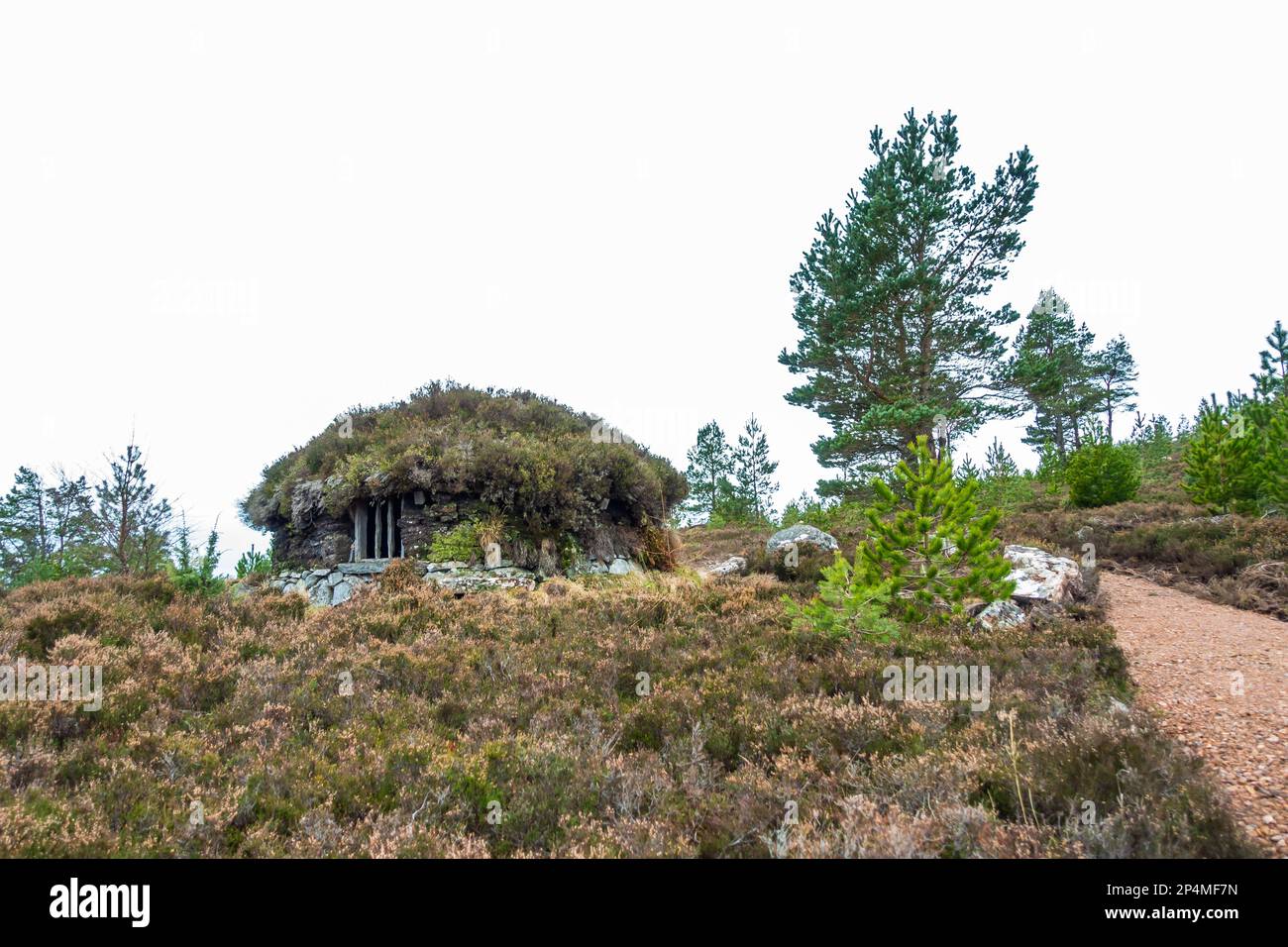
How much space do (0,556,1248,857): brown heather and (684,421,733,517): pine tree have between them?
2808 cm

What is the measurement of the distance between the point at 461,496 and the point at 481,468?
3.31ft

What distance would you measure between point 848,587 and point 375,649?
6715mm

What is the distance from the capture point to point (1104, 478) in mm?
18172

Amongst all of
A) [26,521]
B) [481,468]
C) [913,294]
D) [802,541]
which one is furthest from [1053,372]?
[26,521]

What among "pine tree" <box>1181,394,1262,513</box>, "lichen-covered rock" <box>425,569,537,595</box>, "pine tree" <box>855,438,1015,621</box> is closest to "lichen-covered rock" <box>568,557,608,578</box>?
"lichen-covered rock" <box>425,569,537,595</box>

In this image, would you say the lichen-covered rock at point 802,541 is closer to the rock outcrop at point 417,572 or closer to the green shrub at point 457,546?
the rock outcrop at point 417,572

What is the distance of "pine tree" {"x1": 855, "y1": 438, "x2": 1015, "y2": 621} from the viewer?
7426 mm

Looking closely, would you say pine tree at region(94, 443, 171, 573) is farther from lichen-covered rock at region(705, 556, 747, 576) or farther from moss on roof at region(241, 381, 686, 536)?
lichen-covered rock at region(705, 556, 747, 576)

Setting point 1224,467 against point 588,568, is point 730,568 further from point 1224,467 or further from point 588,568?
point 1224,467

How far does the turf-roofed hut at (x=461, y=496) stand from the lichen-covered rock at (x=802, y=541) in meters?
3.61

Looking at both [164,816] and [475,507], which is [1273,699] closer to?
[164,816]

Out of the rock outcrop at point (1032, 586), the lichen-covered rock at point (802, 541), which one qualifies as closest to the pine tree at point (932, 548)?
the rock outcrop at point (1032, 586)

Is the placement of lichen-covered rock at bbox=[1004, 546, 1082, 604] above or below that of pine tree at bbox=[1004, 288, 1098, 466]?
below
